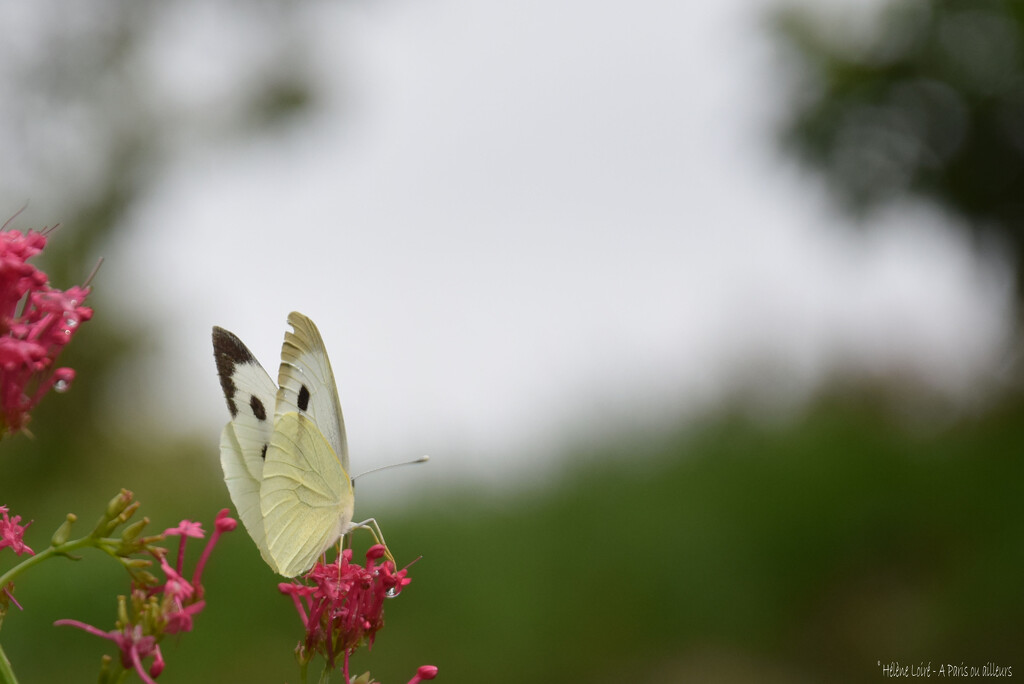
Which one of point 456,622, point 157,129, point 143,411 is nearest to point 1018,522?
point 456,622

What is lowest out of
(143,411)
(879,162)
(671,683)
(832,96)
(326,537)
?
(671,683)

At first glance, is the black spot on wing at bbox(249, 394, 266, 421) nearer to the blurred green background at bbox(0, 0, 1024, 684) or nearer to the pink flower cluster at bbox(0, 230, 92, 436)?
the pink flower cluster at bbox(0, 230, 92, 436)

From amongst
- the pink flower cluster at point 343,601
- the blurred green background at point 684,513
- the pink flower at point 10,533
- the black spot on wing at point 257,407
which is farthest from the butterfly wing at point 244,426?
the blurred green background at point 684,513

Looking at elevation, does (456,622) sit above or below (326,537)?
below

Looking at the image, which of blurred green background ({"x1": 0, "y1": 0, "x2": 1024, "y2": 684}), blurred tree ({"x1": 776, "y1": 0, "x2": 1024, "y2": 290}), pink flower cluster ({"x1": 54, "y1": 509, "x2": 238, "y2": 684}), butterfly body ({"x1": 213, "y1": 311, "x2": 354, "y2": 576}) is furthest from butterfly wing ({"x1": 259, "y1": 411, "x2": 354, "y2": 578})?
blurred tree ({"x1": 776, "y1": 0, "x2": 1024, "y2": 290})

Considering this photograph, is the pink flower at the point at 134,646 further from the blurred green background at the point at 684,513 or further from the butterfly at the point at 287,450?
the blurred green background at the point at 684,513

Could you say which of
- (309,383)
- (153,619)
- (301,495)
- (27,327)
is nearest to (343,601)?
(301,495)

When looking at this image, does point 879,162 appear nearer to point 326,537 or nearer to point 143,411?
point 143,411

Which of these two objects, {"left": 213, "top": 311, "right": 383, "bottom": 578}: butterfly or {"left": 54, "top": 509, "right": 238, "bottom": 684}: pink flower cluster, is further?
{"left": 213, "top": 311, "right": 383, "bottom": 578}: butterfly
